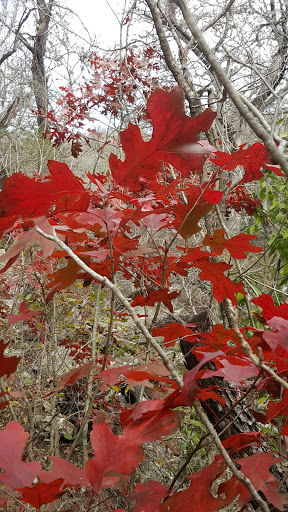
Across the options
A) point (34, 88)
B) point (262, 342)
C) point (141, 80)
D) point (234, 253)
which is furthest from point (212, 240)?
point (34, 88)

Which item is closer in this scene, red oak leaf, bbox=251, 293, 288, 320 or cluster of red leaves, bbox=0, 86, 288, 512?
cluster of red leaves, bbox=0, 86, 288, 512

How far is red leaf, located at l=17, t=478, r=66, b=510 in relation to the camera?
404mm

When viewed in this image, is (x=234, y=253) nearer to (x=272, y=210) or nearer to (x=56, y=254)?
(x=56, y=254)

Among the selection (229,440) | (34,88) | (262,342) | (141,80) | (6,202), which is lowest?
(229,440)

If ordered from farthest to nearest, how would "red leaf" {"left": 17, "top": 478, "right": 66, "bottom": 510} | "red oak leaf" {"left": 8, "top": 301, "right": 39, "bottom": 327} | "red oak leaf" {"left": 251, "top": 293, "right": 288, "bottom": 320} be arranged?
"red oak leaf" {"left": 8, "top": 301, "right": 39, "bottom": 327}, "red oak leaf" {"left": 251, "top": 293, "right": 288, "bottom": 320}, "red leaf" {"left": 17, "top": 478, "right": 66, "bottom": 510}

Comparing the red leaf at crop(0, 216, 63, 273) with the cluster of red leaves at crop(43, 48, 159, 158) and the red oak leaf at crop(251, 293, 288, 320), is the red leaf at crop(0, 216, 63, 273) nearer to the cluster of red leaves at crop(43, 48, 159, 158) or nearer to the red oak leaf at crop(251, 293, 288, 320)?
the red oak leaf at crop(251, 293, 288, 320)

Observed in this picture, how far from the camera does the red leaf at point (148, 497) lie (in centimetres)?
51

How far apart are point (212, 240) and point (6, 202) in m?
0.37

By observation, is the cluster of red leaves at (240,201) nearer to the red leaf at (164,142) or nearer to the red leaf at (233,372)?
the red leaf at (164,142)

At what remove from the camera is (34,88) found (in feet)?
22.6

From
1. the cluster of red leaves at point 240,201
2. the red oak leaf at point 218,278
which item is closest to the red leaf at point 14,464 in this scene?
the red oak leaf at point 218,278

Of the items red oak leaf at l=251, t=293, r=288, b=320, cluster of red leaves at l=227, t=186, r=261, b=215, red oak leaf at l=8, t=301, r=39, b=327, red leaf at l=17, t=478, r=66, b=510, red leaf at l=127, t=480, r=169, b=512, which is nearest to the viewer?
red leaf at l=17, t=478, r=66, b=510

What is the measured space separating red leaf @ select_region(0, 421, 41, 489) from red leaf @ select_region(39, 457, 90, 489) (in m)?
0.02

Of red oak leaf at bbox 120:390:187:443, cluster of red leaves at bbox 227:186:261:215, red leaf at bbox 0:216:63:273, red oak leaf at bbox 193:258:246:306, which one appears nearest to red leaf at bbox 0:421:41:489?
red oak leaf at bbox 120:390:187:443
